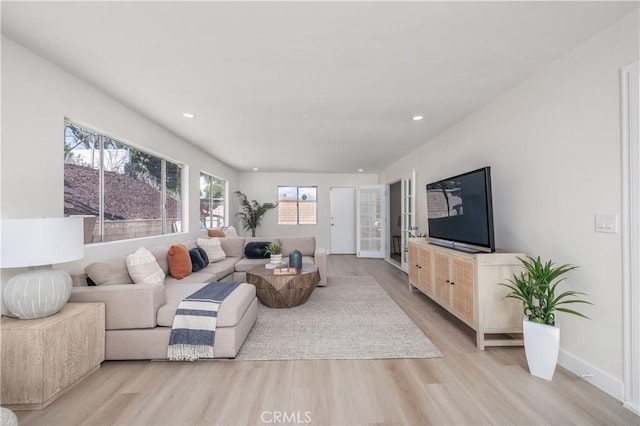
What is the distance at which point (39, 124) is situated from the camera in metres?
2.19

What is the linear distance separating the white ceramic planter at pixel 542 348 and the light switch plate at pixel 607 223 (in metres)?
0.76

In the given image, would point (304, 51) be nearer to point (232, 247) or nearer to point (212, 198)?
point (232, 247)

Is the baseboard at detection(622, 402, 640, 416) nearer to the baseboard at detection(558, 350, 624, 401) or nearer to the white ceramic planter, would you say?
the baseboard at detection(558, 350, 624, 401)

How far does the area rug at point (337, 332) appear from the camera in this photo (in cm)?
241

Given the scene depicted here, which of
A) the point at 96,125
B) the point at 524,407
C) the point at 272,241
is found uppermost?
the point at 96,125

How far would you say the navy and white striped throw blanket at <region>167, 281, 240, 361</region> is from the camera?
7.43 ft

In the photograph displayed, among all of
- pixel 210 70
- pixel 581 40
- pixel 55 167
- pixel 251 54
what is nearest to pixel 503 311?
pixel 581 40

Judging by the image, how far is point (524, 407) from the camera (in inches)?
69.3

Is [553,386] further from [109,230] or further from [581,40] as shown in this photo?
[109,230]

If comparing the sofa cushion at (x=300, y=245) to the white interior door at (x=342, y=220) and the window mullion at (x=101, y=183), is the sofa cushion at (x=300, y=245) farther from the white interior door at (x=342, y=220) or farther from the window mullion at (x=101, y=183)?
the white interior door at (x=342, y=220)

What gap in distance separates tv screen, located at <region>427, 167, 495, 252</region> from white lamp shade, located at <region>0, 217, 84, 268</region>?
3298 millimetres

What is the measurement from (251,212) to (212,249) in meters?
3.28

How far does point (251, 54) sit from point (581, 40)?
238cm

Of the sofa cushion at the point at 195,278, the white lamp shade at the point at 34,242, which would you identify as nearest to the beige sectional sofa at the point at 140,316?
the white lamp shade at the point at 34,242
